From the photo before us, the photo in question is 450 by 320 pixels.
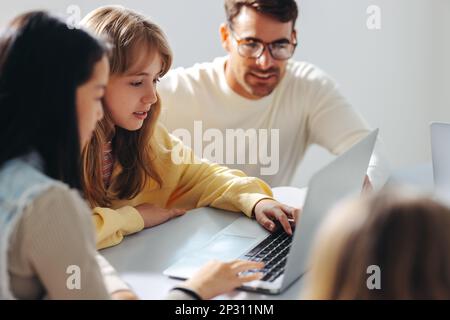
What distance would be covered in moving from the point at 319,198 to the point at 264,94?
3.67ft

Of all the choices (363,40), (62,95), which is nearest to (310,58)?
(363,40)

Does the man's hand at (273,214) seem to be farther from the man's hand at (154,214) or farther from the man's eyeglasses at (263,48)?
the man's eyeglasses at (263,48)

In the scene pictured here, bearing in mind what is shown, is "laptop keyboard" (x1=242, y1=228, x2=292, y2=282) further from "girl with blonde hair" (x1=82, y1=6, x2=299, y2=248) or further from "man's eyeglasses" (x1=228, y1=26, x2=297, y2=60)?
"man's eyeglasses" (x1=228, y1=26, x2=297, y2=60)

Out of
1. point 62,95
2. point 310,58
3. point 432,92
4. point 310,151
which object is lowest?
point 310,151

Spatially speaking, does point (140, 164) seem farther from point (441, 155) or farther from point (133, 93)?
point (441, 155)

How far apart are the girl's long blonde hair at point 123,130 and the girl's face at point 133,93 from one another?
17mm

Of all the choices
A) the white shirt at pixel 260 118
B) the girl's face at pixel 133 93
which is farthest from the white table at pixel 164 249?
the white shirt at pixel 260 118

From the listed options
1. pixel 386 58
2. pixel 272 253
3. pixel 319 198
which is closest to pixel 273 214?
pixel 272 253

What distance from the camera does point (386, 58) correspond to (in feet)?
10.6

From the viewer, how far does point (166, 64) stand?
170 centimetres

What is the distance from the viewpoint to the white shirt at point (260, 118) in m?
2.25

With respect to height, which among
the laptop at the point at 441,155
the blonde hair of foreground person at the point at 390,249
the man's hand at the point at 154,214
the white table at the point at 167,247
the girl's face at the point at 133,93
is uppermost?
the girl's face at the point at 133,93

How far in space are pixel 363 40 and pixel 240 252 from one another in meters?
1.95
